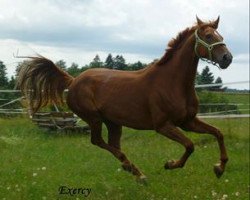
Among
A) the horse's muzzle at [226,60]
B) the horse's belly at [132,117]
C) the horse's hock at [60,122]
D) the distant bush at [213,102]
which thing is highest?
the horse's muzzle at [226,60]

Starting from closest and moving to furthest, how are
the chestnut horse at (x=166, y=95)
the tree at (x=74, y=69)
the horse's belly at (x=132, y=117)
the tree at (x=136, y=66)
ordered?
the chestnut horse at (x=166, y=95) → the horse's belly at (x=132, y=117) → the tree at (x=136, y=66) → the tree at (x=74, y=69)

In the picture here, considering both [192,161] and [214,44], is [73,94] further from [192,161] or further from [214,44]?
[192,161]

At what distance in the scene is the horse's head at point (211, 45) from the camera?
6.46 m

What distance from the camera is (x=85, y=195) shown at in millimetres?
8344

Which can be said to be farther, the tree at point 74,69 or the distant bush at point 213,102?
the distant bush at point 213,102

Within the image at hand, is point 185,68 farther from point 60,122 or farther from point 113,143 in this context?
point 60,122

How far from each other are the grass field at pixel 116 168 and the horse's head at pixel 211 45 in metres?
2.53

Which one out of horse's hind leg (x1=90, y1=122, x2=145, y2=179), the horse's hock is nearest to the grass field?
the horse's hock

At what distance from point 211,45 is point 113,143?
2270mm

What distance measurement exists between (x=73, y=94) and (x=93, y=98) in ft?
1.30

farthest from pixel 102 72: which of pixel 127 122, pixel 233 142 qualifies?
pixel 233 142

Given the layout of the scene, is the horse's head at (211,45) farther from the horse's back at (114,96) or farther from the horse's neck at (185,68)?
the horse's back at (114,96)

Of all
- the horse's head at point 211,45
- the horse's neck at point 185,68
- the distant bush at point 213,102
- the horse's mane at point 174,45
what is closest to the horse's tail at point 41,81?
the horse's mane at point 174,45

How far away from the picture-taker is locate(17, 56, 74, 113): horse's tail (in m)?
8.38
